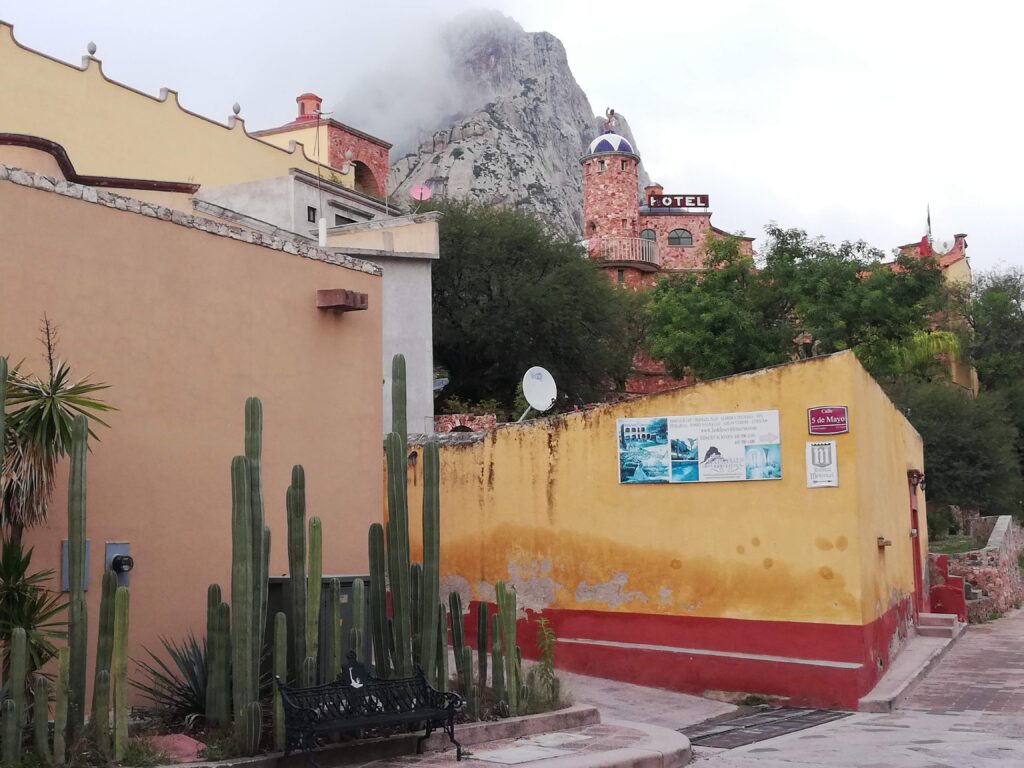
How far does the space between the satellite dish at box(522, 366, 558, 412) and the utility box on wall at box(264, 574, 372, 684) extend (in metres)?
6.86

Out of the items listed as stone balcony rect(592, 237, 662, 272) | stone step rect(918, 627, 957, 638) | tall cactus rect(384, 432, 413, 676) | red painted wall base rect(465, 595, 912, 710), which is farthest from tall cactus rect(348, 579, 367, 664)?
stone balcony rect(592, 237, 662, 272)

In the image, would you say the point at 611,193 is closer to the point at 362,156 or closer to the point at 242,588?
the point at 362,156

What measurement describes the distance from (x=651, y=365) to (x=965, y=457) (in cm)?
1528

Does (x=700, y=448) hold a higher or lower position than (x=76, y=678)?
higher

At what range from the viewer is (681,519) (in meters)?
14.3

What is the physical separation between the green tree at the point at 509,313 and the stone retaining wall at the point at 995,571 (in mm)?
13054

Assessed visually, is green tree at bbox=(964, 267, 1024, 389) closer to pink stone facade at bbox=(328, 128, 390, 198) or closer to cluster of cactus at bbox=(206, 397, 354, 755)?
pink stone facade at bbox=(328, 128, 390, 198)

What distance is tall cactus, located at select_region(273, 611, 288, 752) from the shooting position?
816 cm

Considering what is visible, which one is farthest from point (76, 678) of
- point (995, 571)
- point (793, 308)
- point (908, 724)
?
point (793, 308)

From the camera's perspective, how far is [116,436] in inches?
373

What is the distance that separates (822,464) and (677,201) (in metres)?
48.6

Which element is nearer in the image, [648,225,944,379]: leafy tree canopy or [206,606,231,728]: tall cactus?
[206,606,231,728]: tall cactus

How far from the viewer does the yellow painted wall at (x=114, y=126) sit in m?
23.6

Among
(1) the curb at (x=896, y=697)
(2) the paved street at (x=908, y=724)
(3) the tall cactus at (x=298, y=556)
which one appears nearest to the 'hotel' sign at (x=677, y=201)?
(2) the paved street at (x=908, y=724)
